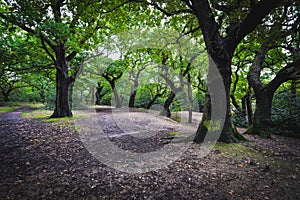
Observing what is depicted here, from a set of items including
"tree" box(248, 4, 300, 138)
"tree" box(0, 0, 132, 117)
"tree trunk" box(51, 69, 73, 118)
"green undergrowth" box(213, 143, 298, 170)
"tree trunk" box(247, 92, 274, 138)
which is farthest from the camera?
"tree trunk" box(51, 69, 73, 118)

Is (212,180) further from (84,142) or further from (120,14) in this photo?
(120,14)

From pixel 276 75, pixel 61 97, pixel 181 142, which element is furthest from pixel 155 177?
pixel 61 97

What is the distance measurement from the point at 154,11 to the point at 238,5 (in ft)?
10.3

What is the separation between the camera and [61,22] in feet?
18.4

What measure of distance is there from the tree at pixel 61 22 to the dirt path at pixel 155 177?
343 cm

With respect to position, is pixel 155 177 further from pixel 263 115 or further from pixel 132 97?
pixel 132 97

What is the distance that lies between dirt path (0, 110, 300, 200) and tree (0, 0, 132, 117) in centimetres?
343

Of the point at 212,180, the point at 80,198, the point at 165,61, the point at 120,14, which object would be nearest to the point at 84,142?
the point at 80,198

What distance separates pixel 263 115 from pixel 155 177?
18.6 ft

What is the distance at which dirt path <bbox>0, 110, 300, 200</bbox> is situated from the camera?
7.20 feet

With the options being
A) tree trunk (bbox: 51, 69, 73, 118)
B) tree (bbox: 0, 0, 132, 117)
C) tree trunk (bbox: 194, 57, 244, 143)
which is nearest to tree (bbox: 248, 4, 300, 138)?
tree trunk (bbox: 194, 57, 244, 143)

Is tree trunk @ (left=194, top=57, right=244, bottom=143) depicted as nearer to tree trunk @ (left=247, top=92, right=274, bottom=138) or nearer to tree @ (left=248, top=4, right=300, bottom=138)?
tree @ (left=248, top=4, right=300, bottom=138)

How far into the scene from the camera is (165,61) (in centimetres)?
1288

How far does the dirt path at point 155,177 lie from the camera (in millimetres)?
2195
